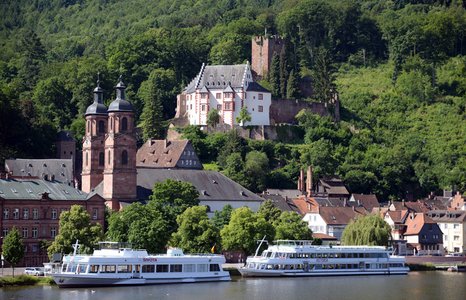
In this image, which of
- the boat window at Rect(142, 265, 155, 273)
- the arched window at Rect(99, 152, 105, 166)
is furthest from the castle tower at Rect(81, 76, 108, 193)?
the boat window at Rect(142, 265, 155, 273)

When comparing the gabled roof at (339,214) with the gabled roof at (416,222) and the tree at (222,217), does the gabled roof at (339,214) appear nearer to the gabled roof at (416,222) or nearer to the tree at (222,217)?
the gabled roof at (416,222)

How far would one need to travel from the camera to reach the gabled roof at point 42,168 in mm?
118812

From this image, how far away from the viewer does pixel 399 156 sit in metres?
145

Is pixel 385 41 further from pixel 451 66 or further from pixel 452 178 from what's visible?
pixel 452 178

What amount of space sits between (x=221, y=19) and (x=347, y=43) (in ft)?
72.4

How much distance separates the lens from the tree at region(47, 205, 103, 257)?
92.1 m

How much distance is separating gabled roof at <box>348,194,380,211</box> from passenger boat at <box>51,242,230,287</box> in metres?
43.2

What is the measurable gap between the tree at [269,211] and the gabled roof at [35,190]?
1720 cm

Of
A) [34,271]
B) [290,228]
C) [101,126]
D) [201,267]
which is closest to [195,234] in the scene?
[201,267]

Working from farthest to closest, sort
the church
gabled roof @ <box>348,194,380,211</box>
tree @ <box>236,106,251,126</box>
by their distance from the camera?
tree @ <box>236,106,251,126</box>, gabled roof @ <box>348,194,380,211</box>, the church

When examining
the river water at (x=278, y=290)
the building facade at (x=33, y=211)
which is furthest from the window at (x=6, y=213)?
the river water at (x=278, y=290)

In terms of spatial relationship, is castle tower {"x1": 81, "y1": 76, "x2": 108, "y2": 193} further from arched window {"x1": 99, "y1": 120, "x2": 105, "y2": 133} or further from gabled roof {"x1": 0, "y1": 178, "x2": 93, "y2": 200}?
gabled roof {"x1": 0, "y1": 178, "x2": 93, "y2": 200}

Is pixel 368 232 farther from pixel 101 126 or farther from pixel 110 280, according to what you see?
pixel 110 280

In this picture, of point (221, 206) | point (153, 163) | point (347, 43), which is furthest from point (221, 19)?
point (221, 206)
